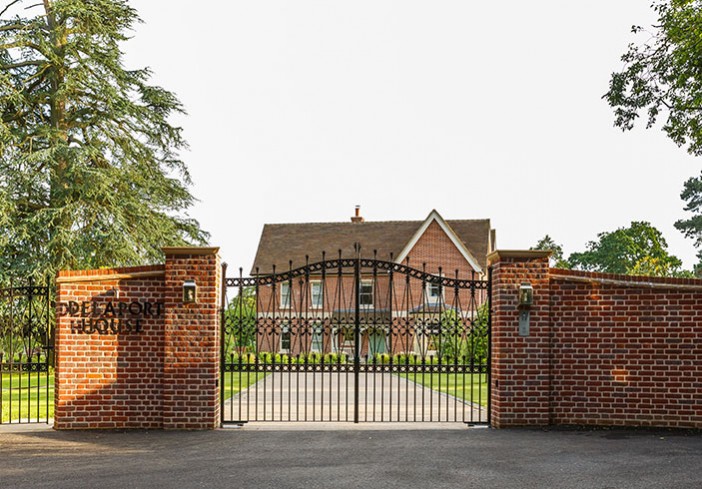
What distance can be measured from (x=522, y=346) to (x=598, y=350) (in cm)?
119

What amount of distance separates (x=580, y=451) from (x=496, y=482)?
85.7 inches

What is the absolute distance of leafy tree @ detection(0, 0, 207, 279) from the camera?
25766 millimetres

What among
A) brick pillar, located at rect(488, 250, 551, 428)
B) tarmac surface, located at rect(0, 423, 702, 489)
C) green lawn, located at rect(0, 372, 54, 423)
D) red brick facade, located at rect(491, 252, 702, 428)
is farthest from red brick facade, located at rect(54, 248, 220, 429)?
red brick facade, located at rect(491, 252, 702, 428)

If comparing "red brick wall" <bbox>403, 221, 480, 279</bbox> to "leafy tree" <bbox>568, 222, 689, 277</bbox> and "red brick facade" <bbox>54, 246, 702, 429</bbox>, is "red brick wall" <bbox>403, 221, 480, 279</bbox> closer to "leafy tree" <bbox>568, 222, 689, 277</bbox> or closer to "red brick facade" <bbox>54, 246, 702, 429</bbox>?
"leafy tree" <bbox>568, 222, 689, 277</bbox>

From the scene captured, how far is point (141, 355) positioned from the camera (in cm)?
1143

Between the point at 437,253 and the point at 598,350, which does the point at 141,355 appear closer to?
the point at 598,350

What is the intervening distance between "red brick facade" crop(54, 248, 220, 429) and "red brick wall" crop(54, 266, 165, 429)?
0.01 meters

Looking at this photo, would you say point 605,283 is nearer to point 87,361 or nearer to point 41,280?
point 87,361

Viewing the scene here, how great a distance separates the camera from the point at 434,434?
1117cm

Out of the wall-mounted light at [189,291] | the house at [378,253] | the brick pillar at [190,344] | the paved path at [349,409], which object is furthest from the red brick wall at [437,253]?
the wall-mounted light at [189,291]

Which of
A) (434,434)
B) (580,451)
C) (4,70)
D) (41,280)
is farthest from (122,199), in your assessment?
(580,451)

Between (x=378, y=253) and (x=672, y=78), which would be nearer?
(x=672, y=78)

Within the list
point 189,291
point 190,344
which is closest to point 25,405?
point 190,344

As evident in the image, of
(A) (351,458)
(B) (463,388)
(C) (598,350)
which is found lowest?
(A) (351,458)
